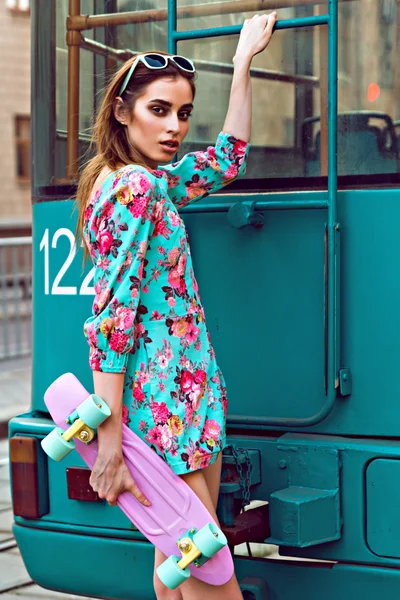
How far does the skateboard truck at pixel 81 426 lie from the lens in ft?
7.61

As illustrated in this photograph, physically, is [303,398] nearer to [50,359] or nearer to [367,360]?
[367,360]

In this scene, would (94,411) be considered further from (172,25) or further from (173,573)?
(172,25)

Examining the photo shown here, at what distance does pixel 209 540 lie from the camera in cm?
237

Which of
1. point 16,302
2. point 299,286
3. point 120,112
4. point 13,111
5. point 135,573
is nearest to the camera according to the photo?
point 120,112

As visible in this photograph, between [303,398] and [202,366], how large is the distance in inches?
18.2

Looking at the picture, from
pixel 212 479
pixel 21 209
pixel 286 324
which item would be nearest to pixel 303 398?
pixel 286 324

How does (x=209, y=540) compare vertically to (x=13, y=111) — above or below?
below

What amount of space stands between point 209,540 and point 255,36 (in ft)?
4.20

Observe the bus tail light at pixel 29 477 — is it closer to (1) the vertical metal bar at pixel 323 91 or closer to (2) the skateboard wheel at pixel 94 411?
(2) the skateboard wheel at pixel 94 411

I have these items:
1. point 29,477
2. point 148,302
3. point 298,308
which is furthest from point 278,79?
point 29,477

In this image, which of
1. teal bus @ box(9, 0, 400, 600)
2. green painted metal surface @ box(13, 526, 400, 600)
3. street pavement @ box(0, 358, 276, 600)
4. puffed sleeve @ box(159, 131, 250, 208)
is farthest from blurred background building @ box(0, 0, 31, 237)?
puffed sleeve @ box(159, 131, 250, 208)

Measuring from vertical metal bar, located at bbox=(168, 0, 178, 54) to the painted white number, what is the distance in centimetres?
69

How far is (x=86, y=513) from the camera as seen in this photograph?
10.5ft

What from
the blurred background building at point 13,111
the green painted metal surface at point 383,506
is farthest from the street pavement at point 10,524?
the blurred background building at point 13,111
